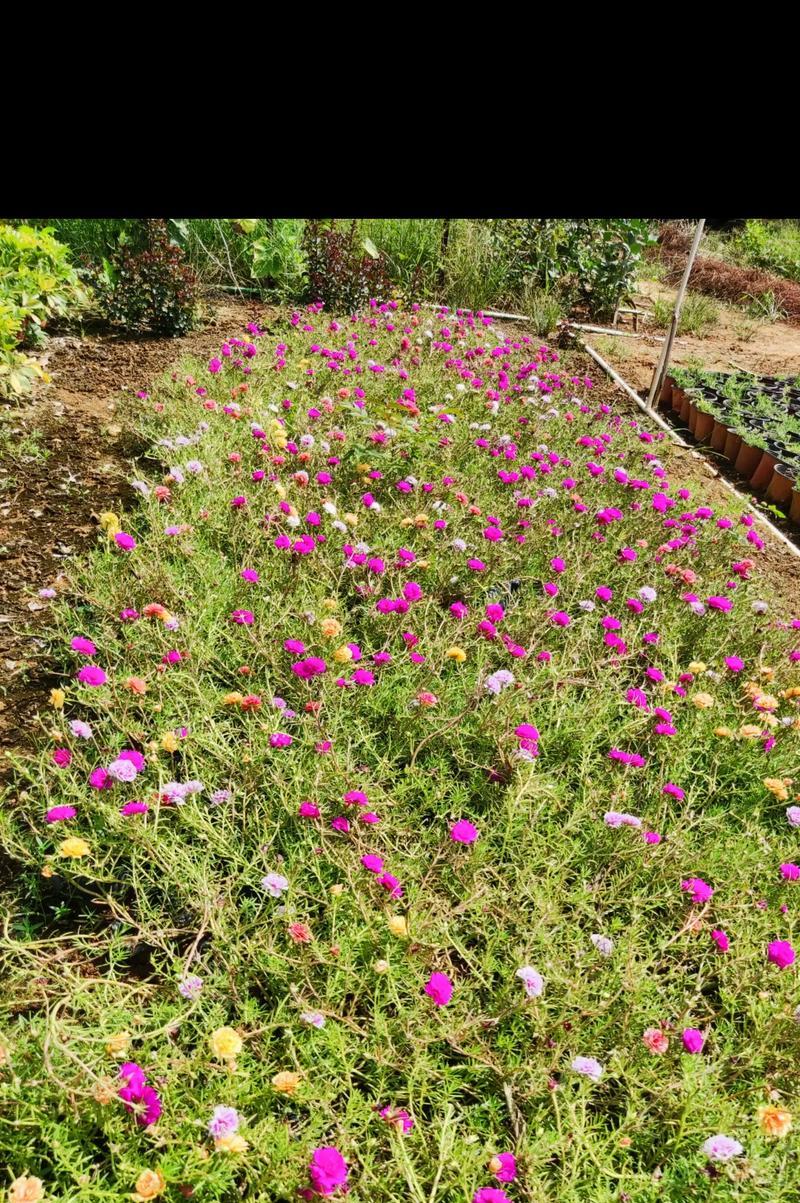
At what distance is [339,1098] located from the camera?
67.5 inches

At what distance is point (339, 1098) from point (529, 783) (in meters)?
0.92

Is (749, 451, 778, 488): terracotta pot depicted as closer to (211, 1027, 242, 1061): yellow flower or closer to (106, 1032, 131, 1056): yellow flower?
(211, 1027, 242, 1061): yellow flower

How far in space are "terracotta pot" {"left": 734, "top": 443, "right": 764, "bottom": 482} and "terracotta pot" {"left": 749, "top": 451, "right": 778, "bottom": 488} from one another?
0.08 m

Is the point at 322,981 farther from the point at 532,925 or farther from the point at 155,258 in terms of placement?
the point at 155,258

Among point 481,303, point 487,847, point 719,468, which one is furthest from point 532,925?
point 481,303

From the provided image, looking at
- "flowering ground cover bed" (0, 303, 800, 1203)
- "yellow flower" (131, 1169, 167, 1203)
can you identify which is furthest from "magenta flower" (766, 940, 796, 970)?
"yellow flower" (131, 1169, 167, 1203)

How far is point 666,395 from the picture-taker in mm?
7375

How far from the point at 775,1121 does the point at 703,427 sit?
233 inches

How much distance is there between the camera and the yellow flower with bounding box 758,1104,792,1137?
151 centimetres

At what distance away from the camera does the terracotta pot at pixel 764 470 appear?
5668 millimetres

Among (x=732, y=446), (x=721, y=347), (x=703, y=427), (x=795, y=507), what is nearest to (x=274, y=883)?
(x=795, y=507)

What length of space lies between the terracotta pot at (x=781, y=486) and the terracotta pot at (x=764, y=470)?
0.24ft

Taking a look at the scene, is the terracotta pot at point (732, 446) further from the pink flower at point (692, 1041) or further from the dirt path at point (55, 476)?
the pink flower at point (692, 1041)

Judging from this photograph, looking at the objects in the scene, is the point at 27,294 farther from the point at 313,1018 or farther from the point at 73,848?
the point at 313,1018
